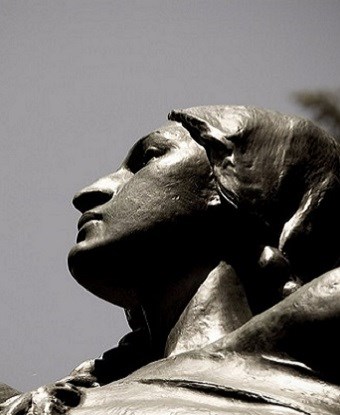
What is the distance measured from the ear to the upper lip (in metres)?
0.46

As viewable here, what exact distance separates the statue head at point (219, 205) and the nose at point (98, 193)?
76 mm

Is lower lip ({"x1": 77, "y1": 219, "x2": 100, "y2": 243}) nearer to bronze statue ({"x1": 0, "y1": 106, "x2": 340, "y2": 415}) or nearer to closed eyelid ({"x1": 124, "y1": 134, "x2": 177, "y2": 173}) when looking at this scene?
bronze statue ({"x1": 0, "y1": 106, "x2": 340, "y2": 415})

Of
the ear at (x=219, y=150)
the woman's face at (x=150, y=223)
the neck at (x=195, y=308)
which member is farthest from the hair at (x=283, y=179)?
the neck at (x=195, y=308)

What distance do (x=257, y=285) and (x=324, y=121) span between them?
5.22ft

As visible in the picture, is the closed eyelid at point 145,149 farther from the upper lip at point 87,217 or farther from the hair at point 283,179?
the upper lip at point 87,217

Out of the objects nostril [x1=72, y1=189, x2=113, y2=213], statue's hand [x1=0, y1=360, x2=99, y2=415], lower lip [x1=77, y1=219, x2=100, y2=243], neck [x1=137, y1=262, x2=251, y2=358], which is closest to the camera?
statue's hand [x1=0, y1=360, x2=99, y2=415]

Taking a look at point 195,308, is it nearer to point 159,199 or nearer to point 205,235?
point 205,235

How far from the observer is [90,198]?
16.1 ft

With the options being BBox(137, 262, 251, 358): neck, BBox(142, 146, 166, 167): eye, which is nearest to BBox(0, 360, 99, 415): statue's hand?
BBox(137, 262, 251, 358): neck

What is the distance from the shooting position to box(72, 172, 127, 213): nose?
489cm

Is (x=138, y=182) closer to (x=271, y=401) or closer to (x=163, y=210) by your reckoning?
(x=163, y=210)

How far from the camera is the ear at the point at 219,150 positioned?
179 inches

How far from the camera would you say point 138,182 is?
186 inches

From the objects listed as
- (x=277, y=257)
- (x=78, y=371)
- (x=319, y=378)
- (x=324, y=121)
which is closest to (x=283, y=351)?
(x=319, y=378)
